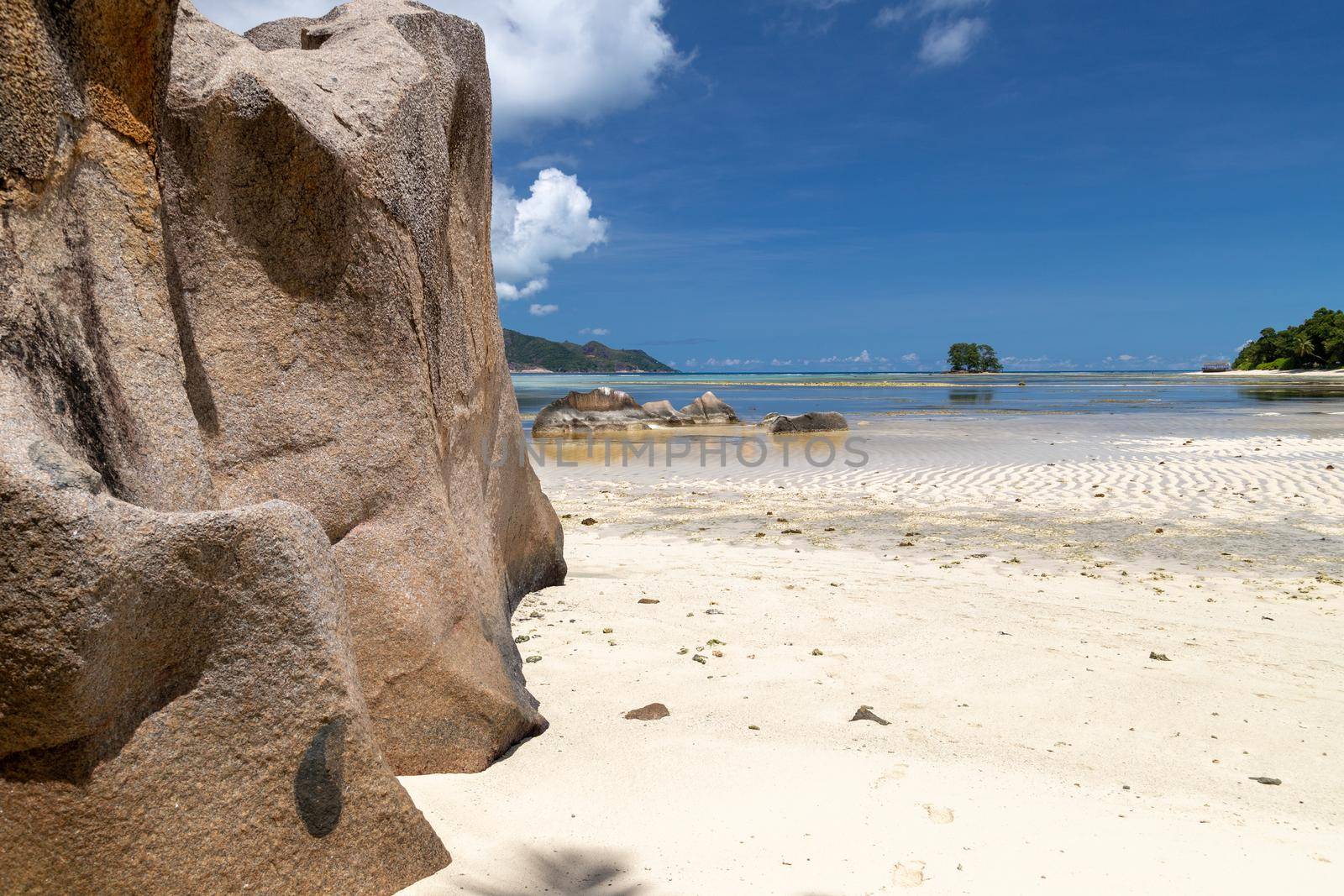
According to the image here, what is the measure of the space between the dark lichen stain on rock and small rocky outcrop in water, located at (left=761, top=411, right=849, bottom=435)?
1848cm

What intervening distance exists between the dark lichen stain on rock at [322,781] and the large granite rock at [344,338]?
2.51 feet

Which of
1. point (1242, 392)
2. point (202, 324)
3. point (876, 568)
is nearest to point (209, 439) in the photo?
point (202, 324)

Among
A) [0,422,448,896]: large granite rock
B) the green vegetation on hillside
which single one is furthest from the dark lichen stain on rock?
the green vegetation on hillside

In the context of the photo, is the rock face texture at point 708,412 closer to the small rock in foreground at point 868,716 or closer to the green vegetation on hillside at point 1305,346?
the small rock in foreground at point 868,716

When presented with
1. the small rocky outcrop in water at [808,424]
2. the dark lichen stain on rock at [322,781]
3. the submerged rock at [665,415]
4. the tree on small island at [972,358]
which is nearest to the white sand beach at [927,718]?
the dark lichen stain on rock at [322,781]

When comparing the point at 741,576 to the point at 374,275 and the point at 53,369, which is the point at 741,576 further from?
the point at 53,369

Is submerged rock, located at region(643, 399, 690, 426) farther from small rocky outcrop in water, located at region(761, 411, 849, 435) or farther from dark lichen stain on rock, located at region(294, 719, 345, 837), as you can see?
dark lichen stain on rock, located at region(294, 719, 345, 837)

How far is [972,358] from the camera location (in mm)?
99250

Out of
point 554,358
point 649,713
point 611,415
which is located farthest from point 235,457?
point 554,358

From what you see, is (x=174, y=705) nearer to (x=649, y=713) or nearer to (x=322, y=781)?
(x=322, y=781)

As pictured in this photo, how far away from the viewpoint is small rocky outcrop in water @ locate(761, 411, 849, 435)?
20.7m

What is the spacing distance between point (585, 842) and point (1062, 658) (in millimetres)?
2780

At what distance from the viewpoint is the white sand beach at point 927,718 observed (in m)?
2.71

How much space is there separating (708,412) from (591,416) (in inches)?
144
